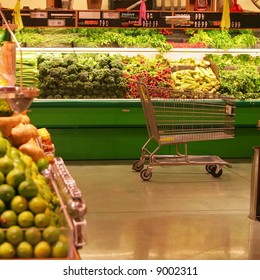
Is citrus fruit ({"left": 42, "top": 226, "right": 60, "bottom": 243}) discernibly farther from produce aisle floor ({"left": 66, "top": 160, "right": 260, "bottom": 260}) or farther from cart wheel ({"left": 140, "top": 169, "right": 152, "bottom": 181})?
cart wheel ({"left": 140, "top": 169, "right": 152, "bottom": 181})

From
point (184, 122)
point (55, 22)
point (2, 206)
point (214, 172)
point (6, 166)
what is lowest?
point (214, 172)

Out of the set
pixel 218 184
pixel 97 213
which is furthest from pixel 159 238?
pixel 218 184

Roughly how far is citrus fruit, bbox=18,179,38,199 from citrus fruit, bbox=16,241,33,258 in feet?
0.89

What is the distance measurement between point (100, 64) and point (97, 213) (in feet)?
10.9

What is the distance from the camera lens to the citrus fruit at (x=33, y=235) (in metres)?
2.31

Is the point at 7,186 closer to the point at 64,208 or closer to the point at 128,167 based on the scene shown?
the point at 64,208

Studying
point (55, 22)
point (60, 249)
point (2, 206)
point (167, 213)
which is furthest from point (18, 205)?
point (55, 22)

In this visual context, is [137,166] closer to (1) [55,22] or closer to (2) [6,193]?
(1) [55,22]

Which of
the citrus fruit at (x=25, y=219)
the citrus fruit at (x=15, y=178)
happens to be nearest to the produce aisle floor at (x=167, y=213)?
the citrus fruit at (x=15, y=178)

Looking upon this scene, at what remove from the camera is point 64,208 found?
258 centimetres

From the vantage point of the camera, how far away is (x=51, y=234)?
91.4 inches

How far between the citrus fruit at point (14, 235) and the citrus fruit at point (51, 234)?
0.30 feet

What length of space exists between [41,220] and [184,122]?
562cm

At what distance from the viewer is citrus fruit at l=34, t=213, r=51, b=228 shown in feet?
7.93
